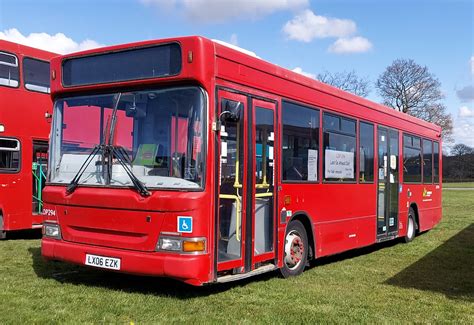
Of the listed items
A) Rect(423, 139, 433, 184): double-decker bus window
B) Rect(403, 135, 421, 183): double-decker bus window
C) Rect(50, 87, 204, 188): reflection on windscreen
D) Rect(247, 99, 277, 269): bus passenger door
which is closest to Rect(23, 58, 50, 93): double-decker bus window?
Rect(50, 87, 204, 188): reflection on windscreen

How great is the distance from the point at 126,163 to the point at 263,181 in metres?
1.99

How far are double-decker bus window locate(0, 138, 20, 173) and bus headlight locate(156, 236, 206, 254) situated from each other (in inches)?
283

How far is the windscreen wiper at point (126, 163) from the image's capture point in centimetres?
646

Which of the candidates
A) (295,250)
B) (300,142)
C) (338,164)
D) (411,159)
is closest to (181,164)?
(300,142)

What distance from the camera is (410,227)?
13.8 metres

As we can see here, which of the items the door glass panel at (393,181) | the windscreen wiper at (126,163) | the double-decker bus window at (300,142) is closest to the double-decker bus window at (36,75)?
the windscreen wiper at (126,163)

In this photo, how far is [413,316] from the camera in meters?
6.25

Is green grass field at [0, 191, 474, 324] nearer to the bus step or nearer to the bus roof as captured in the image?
the bus step

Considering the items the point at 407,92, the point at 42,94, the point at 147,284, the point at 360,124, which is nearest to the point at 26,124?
the point at 42,94

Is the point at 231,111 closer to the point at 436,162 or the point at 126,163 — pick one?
the point at 126,163

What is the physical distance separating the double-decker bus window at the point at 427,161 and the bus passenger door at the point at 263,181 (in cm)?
832

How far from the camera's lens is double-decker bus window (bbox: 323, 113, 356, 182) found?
948 centimetres

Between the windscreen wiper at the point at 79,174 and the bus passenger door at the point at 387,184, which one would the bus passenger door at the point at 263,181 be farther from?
the bus passenger door at the point at 387,184

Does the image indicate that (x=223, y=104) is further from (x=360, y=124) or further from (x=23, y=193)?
(x=23, y=193)
